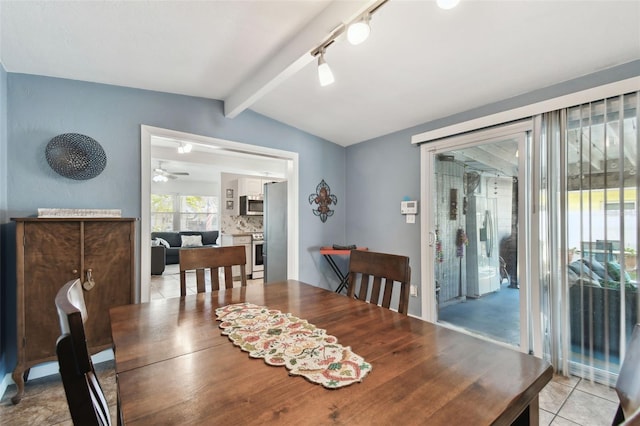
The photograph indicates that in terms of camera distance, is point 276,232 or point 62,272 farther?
point 276,232

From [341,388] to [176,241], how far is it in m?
8.17

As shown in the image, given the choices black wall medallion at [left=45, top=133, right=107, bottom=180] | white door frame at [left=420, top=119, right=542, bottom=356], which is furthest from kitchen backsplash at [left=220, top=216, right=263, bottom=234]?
white door frame at [left=420, top=119, right=542, bottom=356]

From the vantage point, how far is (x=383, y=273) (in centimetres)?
166

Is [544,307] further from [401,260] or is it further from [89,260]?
[89,260]

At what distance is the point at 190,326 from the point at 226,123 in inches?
97.0

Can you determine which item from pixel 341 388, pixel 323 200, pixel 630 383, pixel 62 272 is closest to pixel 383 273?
pixel 341 388

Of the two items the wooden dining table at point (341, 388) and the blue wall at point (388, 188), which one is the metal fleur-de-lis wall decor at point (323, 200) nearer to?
the blue wall at point (388, 188)

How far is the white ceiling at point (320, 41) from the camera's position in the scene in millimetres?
1649

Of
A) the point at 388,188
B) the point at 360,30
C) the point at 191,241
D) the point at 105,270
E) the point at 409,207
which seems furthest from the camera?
the point at 191,241

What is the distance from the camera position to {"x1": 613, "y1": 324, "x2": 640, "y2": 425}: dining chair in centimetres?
66

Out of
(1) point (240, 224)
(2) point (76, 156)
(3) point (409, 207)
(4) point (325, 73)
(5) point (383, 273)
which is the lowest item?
(5) point (383, 273)

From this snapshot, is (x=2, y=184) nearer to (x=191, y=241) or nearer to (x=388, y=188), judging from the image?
(x=388, y=188)

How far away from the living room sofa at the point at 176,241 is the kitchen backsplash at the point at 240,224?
1556mm

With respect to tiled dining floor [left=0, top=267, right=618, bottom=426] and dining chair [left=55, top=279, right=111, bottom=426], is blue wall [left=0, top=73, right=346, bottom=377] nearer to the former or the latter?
tiled dining floor [left=0, top=267, right=618, bottom=426]
